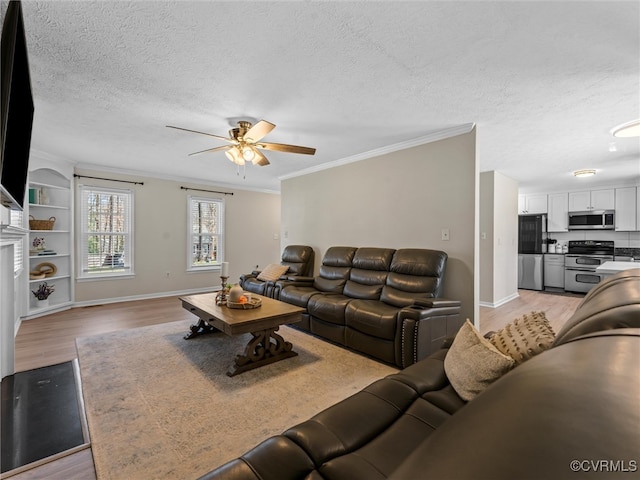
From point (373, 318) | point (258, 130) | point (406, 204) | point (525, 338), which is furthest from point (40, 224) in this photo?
point (525, 338)

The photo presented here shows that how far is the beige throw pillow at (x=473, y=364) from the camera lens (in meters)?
1.28

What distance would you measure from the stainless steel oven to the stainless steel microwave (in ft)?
1.29

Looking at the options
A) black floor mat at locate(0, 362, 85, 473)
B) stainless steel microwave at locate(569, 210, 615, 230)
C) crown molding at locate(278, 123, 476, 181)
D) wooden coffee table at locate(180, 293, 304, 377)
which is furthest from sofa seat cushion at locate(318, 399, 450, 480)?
stainless steel microwave at locate(569, 210, 615, 230)

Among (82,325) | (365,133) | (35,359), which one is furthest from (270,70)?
(82,325)

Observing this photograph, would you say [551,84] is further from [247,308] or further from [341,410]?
[247,308]

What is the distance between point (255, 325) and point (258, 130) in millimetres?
1773

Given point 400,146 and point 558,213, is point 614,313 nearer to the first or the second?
point 400,146

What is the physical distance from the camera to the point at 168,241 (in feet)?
19.7

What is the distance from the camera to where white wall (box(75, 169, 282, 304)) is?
212 inches

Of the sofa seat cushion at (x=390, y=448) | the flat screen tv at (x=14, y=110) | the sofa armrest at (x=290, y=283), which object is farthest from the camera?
the sofa armrest at (x=290, y=283)

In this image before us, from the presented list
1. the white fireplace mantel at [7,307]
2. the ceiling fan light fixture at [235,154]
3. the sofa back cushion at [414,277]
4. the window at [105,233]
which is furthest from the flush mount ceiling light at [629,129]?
the window at [105,233]

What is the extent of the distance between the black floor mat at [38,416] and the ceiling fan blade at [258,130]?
101 inches

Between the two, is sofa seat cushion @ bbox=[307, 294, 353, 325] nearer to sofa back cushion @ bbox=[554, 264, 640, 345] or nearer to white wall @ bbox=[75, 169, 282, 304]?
sofa back cushion @ bbox=[554, 264, 640, 345]

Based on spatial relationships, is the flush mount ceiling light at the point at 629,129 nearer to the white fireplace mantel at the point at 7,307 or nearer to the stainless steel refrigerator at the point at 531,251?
the stainless steel refrigerator at the point at 531,251
